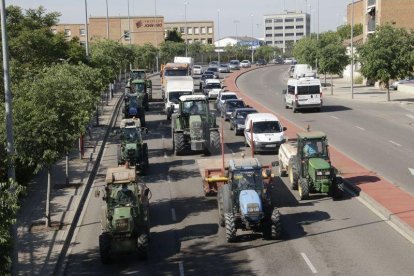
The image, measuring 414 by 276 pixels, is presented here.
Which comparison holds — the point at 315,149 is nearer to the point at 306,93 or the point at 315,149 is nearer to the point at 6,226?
the point at 6,226

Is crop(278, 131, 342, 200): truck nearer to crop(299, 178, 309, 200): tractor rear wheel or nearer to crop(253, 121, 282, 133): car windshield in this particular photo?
crop(299, 178, 309, 200): tractor rear wheel

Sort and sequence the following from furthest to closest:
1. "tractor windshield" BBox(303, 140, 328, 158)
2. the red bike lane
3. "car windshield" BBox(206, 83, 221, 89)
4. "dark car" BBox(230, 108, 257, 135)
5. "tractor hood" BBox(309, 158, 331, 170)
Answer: "car windshield" BBox(206, 83, 221, 89), "dark car" BBox(230, 108, 257, 135), "tractor windshield" BBox(303, 140, 328, 158), "tractor hood" BBox(309, 158, 331, 170), the red bike lane

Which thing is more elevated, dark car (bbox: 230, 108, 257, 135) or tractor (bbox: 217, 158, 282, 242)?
dark car (bbox: 230, 108, 257, 135)

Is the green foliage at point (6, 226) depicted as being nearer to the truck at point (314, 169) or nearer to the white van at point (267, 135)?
the truck at point (314, 169)

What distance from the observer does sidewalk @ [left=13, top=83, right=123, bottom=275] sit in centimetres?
1714

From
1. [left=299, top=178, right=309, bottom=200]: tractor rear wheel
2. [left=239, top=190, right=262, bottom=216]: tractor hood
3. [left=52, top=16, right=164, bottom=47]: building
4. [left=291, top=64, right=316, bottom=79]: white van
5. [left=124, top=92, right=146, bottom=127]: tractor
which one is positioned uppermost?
[left=52, top=16, right=164, bottom=47]: building

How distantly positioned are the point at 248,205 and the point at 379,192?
7.38 meters

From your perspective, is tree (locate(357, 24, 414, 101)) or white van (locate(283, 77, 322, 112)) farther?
tree (locate(357, 24, 414, 101))

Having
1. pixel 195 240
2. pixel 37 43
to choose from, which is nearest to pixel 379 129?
pixel 37 43

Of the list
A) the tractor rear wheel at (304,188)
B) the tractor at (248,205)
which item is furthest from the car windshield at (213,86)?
the tractor at (248,205)

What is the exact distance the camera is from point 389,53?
177ft

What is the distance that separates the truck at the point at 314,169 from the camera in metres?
22.3

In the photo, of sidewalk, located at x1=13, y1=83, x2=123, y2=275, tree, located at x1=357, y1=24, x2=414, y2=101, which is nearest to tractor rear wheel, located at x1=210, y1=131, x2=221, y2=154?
sidewalk, located at x1=13, y1=83, x2=123, y2=275

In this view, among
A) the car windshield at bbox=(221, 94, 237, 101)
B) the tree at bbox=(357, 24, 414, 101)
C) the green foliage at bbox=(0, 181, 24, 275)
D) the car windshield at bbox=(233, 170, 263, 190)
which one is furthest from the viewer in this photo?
the tree at bbox=(357, 24, 414, 101)
